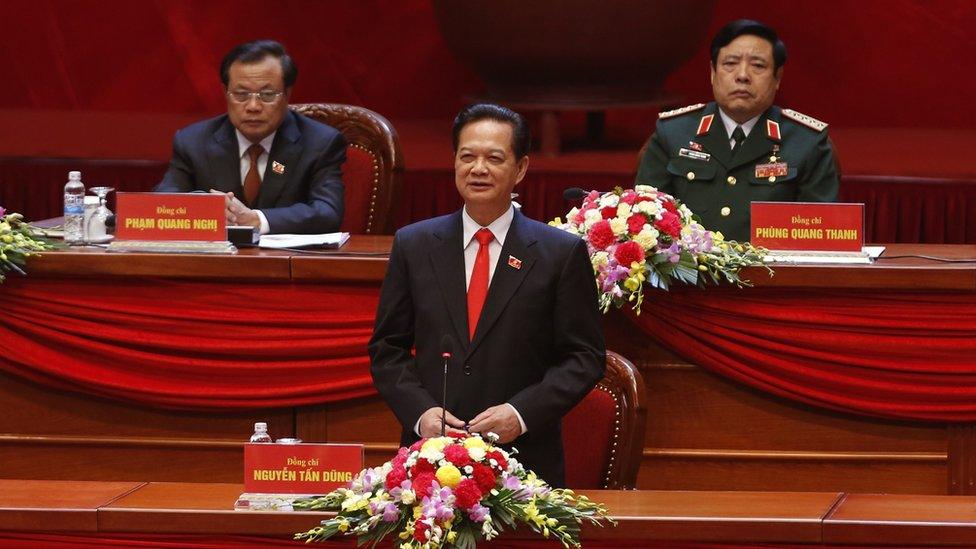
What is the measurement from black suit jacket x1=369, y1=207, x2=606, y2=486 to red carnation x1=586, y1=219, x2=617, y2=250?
72 centimetres

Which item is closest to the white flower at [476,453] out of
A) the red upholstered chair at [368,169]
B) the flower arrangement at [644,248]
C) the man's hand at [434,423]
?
the man's hand at [434,423]

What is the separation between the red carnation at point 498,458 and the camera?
2.02 m

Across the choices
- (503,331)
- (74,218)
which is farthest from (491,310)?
(74,218)

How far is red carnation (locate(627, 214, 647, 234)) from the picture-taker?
3.29 metres

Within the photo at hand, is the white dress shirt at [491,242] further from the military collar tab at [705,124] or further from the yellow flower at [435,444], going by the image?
the military collar tab at [705,124]

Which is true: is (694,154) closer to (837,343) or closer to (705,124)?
(705,124)

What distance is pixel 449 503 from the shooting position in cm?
196

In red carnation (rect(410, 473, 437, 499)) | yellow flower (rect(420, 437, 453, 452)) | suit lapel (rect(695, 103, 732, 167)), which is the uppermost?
suit lapel (rect(695, 103, 732, 167))

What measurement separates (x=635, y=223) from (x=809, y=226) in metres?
0.43

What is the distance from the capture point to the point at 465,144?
2.56m

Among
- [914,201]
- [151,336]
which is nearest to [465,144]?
[151,336]

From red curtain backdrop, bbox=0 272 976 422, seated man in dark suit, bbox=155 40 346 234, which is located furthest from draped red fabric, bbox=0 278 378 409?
seated man in dark suit, bbox=155 40 346 234

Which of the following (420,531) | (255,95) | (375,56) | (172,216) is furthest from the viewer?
(375,56)

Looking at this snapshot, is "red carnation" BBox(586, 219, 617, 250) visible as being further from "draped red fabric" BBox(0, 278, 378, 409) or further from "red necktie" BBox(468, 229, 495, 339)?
"red necktie" BBox(468, 229, 495, 339)
